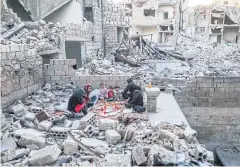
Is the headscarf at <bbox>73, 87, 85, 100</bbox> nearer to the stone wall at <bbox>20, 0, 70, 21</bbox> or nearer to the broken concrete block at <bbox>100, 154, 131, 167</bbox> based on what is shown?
the broken concrete block at <bbox>100, 154, 131, 167</bbox>

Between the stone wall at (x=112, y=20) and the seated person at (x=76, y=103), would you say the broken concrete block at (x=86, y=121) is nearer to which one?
the seated person at (x=76, y=103)

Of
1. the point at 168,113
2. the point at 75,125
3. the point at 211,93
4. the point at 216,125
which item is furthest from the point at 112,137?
the point at 216,125

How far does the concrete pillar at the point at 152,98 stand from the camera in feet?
22.6

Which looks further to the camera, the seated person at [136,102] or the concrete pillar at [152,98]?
the concrete pillar at [152,98]

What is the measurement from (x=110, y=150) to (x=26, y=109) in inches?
132

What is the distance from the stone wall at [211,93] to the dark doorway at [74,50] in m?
Result: 7.17

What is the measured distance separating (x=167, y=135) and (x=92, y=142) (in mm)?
1661

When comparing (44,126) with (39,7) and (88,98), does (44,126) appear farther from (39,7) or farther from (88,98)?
(39,7)

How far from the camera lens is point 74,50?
47.8 ft

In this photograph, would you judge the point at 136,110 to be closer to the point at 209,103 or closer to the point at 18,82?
the point at 18,82

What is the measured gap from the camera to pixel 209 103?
10477 millimetres

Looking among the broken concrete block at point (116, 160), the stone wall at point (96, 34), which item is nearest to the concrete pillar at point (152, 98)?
the broken concrete block at point (116, 160)

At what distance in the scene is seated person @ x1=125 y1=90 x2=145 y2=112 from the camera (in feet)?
22.2

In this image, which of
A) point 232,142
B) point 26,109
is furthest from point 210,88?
point 26,109
